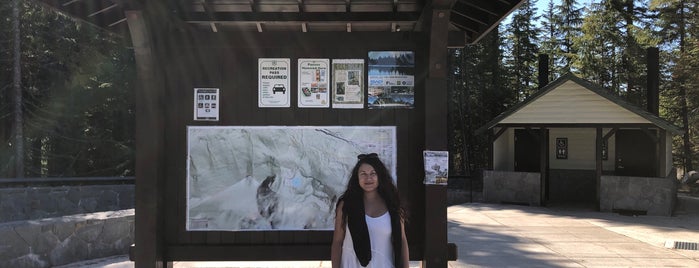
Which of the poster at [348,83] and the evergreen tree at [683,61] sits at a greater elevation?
the evergreen tree at [683,61]

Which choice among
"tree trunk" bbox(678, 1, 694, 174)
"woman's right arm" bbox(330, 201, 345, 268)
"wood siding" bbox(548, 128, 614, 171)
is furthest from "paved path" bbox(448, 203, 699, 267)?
"tree trunk" bbox(678, 1, 694, 174)

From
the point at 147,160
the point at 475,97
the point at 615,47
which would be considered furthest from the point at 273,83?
the point at 615,47

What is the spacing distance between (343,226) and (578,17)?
33.7 m

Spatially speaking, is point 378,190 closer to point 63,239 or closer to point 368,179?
point 368,179

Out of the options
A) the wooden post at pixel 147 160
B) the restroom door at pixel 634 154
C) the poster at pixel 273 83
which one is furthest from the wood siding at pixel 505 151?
the wooden post at pixel 147 160

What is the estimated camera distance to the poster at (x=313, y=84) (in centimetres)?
429

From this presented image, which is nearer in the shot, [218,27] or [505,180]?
[218,27]

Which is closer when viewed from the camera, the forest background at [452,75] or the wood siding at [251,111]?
the wood siding at [251,111]

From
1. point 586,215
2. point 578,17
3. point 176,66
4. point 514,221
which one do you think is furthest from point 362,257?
point 578,17

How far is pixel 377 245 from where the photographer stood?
3078 millimetres

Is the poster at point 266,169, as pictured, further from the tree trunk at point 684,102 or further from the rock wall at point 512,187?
the tree trunk at point 684,102

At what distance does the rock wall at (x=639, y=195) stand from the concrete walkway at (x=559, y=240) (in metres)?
0.50

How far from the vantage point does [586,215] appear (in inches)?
492

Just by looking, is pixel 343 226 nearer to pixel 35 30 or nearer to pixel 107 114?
pixel 35 30
